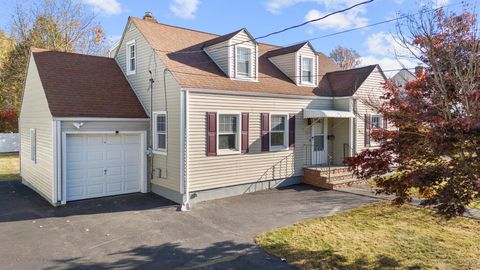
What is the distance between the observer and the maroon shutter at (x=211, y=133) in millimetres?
10984

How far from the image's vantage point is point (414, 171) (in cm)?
532

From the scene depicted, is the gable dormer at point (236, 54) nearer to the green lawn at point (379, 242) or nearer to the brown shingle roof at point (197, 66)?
the brown shingle roof at point (197, 66)

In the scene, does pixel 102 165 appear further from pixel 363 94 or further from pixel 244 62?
pixel 363 94

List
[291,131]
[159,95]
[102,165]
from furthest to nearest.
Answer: [291,131] < [159,95] < [102,165]

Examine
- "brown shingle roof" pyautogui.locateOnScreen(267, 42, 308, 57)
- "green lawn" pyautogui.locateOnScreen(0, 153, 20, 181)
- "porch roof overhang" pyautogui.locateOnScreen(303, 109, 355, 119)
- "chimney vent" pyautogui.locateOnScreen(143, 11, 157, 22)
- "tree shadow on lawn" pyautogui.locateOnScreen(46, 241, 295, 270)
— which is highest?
"chimney vent" pyautogui.locateOnScreen(143, 11, 157, 22)

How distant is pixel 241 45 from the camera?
12.7 meters

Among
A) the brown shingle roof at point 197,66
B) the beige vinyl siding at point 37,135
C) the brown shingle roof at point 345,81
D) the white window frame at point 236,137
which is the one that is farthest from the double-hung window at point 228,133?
the beige vinyl siding at point 37,135

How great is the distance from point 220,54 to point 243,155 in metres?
4.00

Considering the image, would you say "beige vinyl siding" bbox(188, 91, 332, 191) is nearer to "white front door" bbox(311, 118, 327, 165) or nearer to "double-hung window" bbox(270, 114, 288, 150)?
"double-hung window" bbox(270, 114, 288, 150)

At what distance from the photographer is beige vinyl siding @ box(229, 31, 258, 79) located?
12461 mm

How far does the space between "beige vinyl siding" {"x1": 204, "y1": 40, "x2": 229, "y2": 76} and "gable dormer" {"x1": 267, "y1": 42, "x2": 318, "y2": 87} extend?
351 centimetres

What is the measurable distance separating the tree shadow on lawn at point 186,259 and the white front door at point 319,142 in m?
8.17

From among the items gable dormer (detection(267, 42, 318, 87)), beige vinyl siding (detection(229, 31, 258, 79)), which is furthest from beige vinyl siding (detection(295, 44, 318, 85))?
beige vinyl siding (detection(229, 31, 258, 79))

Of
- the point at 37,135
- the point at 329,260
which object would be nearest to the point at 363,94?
the point at 329,260
